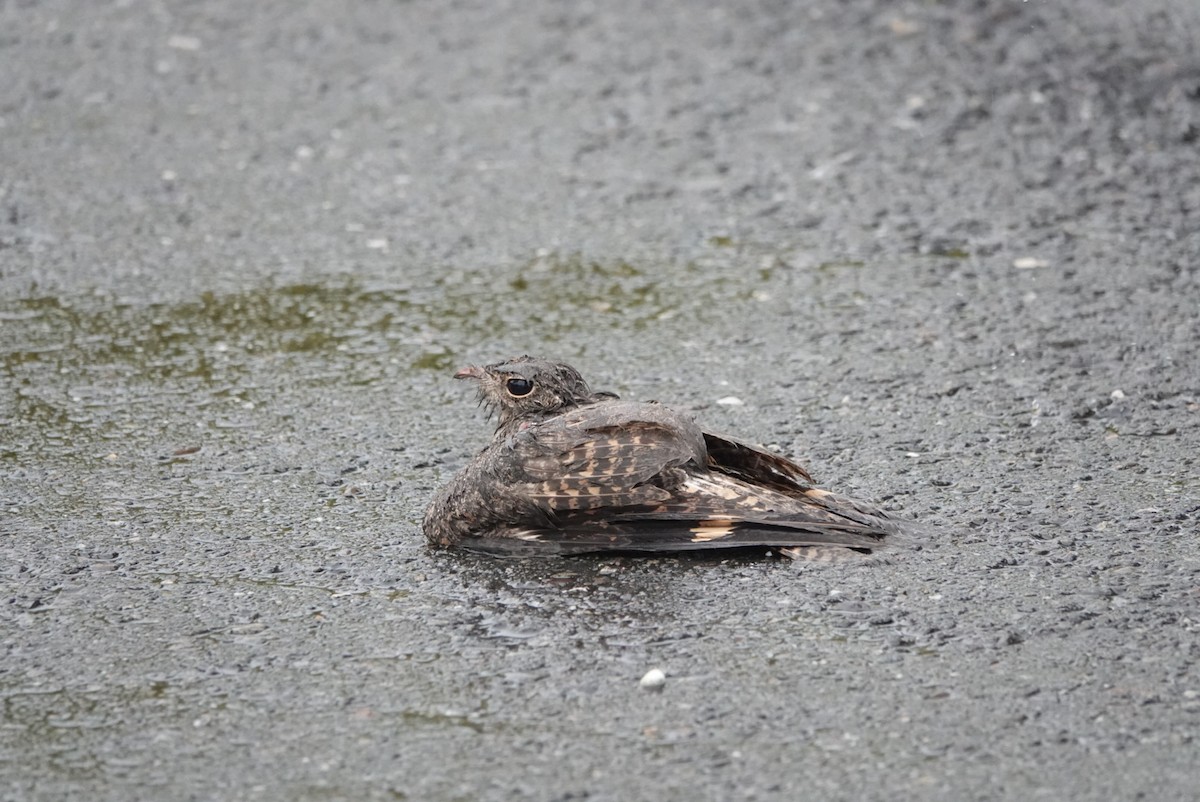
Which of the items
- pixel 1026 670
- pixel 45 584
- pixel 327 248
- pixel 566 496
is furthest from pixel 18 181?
pixel 1026 670

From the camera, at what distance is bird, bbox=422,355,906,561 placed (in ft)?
15.4

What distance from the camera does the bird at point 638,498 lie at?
4.68m

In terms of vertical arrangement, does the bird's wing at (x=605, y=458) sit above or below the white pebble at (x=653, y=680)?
above

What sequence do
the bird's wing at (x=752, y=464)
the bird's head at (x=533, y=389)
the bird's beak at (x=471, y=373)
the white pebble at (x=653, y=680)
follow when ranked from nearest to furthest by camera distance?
the white pebble at (x=653, y=680), the bird's wing at (x=752, y=464), the bird's head at (x=533, y=389), the bird's beak at (x=471, y=373)

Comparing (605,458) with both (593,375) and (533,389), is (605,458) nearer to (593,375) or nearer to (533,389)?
(533,389)

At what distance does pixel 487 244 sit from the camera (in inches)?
309

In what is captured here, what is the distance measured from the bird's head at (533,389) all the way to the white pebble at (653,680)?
1.22 metres

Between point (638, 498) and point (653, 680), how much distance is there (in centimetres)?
72

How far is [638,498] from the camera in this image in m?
4.67

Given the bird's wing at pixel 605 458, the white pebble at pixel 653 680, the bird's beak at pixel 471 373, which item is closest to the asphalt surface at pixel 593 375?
the white pebble at pixel 653 680

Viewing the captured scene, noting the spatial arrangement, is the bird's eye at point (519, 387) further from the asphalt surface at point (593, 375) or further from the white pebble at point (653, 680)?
the white pebble at point (653, 680)

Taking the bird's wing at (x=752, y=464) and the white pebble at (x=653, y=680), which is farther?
the bird's wing at (x=752, y=464)

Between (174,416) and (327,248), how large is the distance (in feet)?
6.26

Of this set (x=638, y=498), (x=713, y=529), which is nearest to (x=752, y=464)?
(x=713, y=529)
